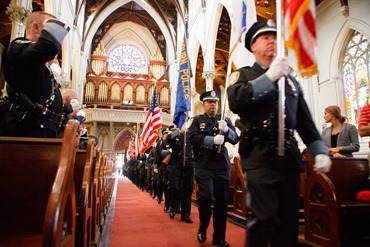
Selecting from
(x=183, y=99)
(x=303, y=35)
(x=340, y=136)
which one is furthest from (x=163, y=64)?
(x=303, y=35)

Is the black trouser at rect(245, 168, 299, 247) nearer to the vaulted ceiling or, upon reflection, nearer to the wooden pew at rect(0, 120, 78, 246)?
the wooden pew at rect(0, 120, 78, 246)

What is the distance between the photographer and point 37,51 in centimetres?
178

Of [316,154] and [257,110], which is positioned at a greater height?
[257,110]

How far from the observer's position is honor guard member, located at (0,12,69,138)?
5.95 ft

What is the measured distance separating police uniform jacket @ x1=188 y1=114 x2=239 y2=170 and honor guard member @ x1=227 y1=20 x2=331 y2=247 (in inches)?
52.7

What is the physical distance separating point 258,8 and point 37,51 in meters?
10.8

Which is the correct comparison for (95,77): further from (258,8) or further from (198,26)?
(258,8)

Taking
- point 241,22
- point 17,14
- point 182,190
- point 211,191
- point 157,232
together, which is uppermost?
point 17,14

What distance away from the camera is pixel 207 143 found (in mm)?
2877

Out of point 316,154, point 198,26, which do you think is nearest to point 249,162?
point 316,154

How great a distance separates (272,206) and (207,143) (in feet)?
5.24

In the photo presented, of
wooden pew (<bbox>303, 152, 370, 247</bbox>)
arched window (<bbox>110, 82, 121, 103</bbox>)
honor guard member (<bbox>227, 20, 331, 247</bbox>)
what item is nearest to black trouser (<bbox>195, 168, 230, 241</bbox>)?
wooden pew (<bbox>303, 152, 370, 247</bbox>)

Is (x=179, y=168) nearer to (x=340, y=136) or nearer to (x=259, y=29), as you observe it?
(x=340, y=136)

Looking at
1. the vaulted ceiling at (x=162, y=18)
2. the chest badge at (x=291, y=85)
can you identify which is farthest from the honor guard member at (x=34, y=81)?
the vaulted ceiling at (x=162, y=18)
